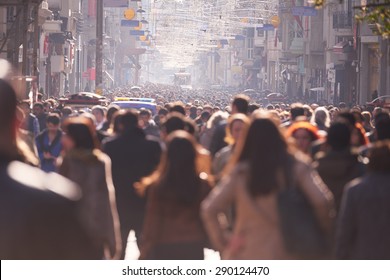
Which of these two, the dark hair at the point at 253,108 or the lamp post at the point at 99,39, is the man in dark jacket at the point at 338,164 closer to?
the dark hair at the point at 253,108

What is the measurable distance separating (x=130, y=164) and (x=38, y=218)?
23.8 feet

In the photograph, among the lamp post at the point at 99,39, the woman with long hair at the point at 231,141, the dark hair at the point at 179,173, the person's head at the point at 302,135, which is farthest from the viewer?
the lamp post at the point at 99,39

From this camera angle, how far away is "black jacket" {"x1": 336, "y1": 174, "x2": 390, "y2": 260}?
7230 mm

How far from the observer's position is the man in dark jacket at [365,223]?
23.7 ft

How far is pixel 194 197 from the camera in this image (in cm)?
820

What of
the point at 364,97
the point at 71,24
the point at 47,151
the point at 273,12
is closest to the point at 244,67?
the point at 273,12

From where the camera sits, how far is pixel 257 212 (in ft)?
22.8

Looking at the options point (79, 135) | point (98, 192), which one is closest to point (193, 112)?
point (79, 135)

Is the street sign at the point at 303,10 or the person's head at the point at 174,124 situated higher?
the street sign at the point at 303,10

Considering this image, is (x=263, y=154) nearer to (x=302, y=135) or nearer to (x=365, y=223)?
(x=365, y=223)

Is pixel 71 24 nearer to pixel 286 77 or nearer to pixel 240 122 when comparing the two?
pixel 286 77

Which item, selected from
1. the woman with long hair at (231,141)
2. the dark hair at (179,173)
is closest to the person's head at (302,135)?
the woman with long hair at (231,141)

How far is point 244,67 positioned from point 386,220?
15639cm

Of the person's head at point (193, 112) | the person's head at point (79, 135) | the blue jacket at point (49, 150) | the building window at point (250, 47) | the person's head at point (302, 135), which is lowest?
the building window at point (250, 47)
